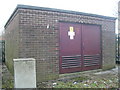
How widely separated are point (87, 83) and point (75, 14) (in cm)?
296

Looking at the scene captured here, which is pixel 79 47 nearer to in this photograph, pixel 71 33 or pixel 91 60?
pixel 71 33

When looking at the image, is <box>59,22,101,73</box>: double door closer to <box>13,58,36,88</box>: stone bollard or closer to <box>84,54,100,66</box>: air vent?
<box>84,54,100,66</box>: air vent

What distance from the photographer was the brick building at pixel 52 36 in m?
4.46

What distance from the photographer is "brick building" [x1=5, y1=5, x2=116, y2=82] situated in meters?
4.46

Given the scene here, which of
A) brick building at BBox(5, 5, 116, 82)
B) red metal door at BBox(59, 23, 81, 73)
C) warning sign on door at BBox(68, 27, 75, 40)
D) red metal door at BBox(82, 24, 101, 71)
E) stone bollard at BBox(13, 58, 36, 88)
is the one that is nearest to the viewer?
stone bollard at BBox(13, 58, 36, 88)

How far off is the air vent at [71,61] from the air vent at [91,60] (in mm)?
411

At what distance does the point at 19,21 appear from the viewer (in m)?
4.36

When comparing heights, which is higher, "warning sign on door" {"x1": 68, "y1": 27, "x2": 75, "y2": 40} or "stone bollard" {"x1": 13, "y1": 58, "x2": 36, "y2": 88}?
"warning sign on door" {"x1": 68, "y1": 27, "x2": 75, "y2": 40}

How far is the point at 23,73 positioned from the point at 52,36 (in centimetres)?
201

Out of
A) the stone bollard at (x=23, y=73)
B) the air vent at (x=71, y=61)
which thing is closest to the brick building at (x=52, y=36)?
the air vent at (x=71, y=61)

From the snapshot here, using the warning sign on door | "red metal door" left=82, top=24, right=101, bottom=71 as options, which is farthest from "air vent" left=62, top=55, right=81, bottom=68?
the warning sign on door

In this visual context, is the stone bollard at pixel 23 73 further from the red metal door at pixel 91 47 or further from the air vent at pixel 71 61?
the red metal door at pixel 91 47

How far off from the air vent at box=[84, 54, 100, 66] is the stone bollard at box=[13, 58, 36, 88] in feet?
10.0

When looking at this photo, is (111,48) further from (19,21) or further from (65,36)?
(19,21)
